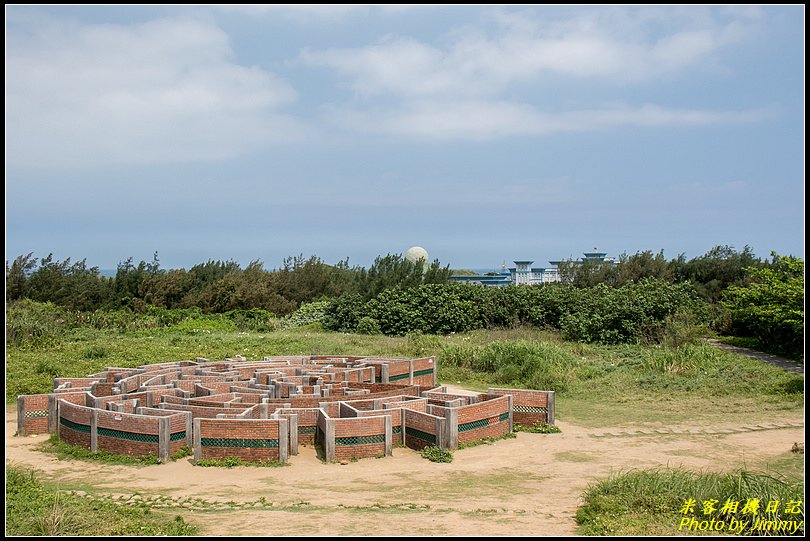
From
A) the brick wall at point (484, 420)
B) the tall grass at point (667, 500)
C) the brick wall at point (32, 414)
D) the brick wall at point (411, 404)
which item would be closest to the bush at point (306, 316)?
the brick wall at point (32, 414)

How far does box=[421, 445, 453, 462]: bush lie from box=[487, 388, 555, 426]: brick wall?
2.74 meters

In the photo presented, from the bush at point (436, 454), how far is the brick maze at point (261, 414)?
18 cm

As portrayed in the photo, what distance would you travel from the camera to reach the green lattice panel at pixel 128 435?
1115 cm

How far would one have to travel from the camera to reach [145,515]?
789cm

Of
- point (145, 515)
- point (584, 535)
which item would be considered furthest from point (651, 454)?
point (145, 515)

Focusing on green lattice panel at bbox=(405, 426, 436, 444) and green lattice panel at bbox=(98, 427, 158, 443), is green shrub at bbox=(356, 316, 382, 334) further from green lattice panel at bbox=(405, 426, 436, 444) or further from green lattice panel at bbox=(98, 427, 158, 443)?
green lattice panel at bbox=(98, 427, 158, 443)

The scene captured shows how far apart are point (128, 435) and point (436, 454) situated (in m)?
4.92

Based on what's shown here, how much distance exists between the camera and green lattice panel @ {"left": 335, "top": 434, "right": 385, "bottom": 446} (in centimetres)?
1123

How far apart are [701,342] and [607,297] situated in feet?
12.1

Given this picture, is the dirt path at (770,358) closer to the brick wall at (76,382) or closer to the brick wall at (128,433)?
the brick wall at (128,433)

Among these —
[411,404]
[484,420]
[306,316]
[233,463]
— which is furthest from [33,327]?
[484,420]

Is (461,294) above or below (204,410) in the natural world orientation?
above

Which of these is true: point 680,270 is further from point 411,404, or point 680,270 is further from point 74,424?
point 74,424

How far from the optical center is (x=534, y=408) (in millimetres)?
13812
